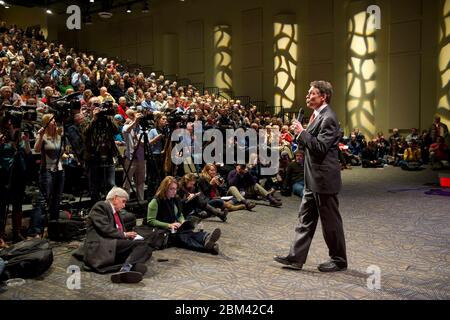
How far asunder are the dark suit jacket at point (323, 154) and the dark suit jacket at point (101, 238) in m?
1.61

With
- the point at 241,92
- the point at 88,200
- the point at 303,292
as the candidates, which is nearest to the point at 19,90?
the point at 88,200

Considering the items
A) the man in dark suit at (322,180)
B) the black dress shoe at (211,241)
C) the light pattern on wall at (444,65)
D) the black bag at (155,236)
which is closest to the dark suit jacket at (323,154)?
the man in dark suit at (322,180)

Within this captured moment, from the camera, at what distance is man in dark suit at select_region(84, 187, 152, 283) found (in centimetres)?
355

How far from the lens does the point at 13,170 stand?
431 cm

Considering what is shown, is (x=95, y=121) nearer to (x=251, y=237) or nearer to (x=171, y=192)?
(x=171, y=192)

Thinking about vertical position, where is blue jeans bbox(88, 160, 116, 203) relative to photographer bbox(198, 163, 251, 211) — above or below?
above

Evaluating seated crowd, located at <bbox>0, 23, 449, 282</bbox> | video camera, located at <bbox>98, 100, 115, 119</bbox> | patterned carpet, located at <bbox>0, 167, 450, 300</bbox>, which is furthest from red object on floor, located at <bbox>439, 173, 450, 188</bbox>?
video camera, located at <bbox>98, 100, 115, 119</bbox>

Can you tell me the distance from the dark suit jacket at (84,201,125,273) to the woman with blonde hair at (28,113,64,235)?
1158 mm

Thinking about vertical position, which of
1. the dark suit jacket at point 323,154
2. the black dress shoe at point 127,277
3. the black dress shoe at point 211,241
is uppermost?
the dark suit jacket at point 323,154

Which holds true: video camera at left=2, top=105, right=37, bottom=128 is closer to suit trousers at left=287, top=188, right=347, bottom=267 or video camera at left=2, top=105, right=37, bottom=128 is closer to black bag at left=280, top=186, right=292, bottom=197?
suit trousers at left=287, top=188, right=347, bottom=267

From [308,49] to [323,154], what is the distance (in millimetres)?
12409

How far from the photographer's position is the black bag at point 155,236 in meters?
4.21

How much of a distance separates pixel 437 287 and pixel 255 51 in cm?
1364

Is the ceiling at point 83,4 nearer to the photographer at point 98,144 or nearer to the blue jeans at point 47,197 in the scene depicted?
the photographer at point 98,144
